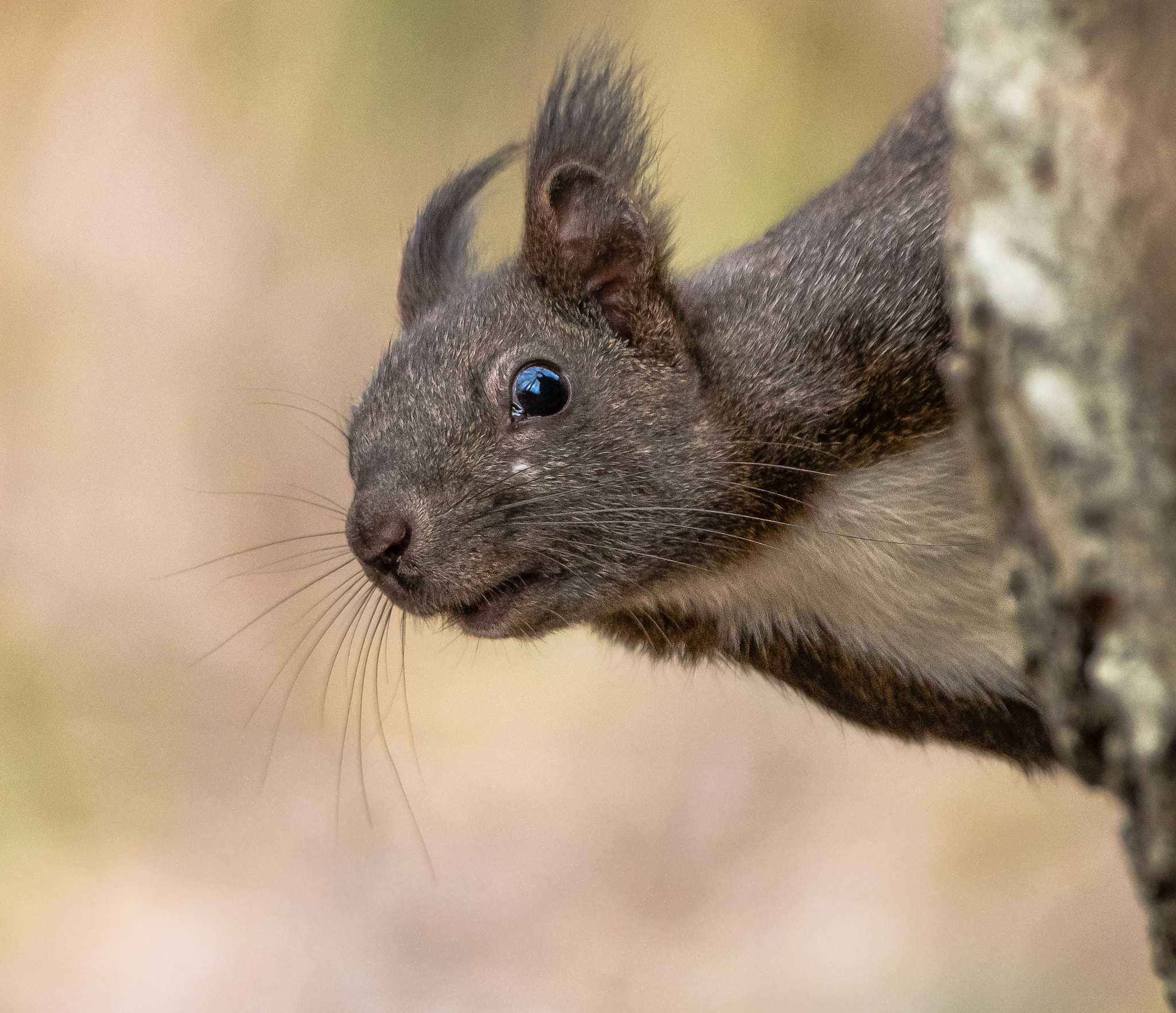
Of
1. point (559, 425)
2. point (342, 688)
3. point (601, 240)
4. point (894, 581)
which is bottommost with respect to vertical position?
point (342, 688)

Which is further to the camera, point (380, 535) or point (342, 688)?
point (342, 688)

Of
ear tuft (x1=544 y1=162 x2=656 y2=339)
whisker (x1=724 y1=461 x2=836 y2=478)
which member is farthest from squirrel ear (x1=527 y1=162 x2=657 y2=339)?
whisker (x1=724 y1=461 x2=836 y2=478)

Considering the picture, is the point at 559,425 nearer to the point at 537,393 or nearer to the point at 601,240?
the point at 537,393

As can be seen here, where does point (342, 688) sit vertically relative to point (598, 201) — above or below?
below

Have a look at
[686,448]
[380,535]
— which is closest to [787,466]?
[686,448]

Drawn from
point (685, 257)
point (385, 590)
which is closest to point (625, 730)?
point (685, 257)

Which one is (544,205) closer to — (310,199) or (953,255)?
(953,255)
